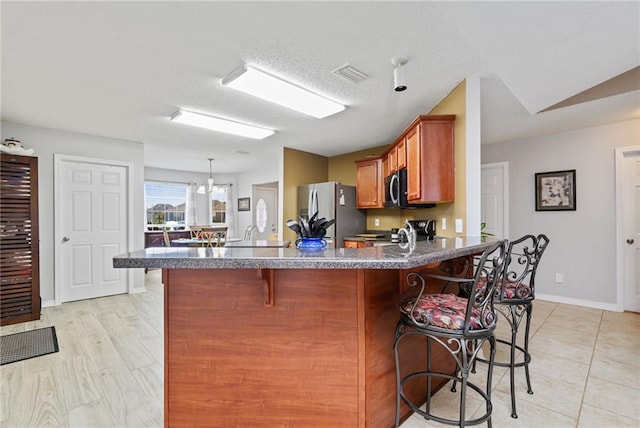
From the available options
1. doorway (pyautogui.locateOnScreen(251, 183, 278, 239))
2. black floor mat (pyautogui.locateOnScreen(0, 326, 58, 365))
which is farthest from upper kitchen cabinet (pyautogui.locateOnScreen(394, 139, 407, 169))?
doorway (pyautogui.locateOnScreen(251, 183, 278, 239))

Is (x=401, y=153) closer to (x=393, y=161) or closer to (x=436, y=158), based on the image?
(x=393, y=161)

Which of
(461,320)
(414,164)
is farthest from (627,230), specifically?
(461,320)

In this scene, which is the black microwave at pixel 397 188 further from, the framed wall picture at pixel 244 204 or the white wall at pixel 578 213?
the framed wall picture at pixel 244 204

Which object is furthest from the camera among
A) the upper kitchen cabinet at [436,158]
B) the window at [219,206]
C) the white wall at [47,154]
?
the window at [219,206]

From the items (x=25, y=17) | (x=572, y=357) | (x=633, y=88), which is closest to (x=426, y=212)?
(x=572, y=357)

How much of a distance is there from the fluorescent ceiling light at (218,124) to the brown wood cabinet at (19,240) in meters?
1.77

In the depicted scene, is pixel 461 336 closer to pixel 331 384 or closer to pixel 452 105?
pixel 331 384

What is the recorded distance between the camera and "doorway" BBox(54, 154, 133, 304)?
4098 mm

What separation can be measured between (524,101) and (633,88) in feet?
3.07

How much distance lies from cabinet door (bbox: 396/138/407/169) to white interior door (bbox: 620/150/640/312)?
2.64m

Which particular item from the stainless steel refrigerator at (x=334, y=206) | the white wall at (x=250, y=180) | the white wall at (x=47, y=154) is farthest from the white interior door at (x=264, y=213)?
the white wall at (x=47, y=154)

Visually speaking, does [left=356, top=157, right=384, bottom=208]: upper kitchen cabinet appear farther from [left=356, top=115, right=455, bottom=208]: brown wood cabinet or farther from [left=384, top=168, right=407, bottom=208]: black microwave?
[left=356, top=115, right=455, bottom=208]: brown wood cabinet

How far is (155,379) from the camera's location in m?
2.18

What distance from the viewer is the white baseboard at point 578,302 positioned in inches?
147
